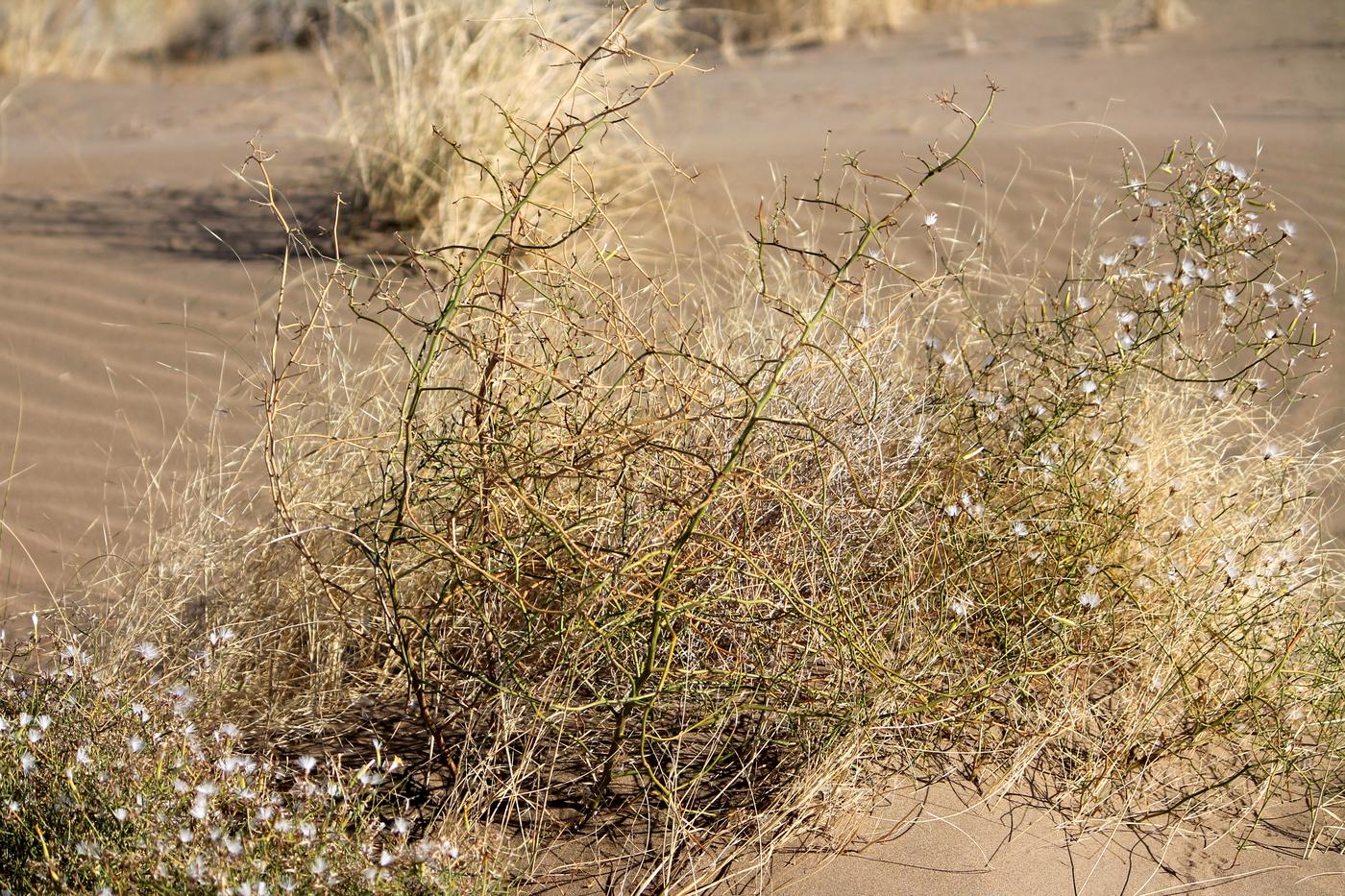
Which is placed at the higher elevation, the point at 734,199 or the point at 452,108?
the point at 452,108

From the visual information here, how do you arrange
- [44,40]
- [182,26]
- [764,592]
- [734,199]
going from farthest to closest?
[182,26] → [44,40] → [734,199] → [764,592]

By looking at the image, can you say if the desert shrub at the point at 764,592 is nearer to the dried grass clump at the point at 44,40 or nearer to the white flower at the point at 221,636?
the white flower at the point at 221,636

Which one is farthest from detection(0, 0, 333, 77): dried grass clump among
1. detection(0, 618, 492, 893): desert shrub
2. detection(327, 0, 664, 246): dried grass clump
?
detection(0, 618, 492, 893): desert shrub

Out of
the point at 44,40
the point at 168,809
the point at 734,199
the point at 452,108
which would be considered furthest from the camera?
the point at 44,40

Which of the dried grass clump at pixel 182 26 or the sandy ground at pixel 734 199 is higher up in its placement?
the dried grass clump at pixel 182 26

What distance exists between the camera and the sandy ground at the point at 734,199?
2.33m

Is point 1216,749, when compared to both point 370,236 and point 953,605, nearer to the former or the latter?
point 953,605

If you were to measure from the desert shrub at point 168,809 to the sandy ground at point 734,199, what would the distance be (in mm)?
702

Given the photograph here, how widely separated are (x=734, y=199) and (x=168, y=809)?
436 cm

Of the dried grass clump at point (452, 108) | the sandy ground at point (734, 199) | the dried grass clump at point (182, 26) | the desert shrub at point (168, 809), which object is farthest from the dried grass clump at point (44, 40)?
the desert shrub at point (168, 809)

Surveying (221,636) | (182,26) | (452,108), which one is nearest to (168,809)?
(221,636)

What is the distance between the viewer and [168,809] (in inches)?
76.9

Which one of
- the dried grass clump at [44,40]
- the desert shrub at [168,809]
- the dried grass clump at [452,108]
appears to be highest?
the dried grass clump at [44,40]

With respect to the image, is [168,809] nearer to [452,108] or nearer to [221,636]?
[221,636]
